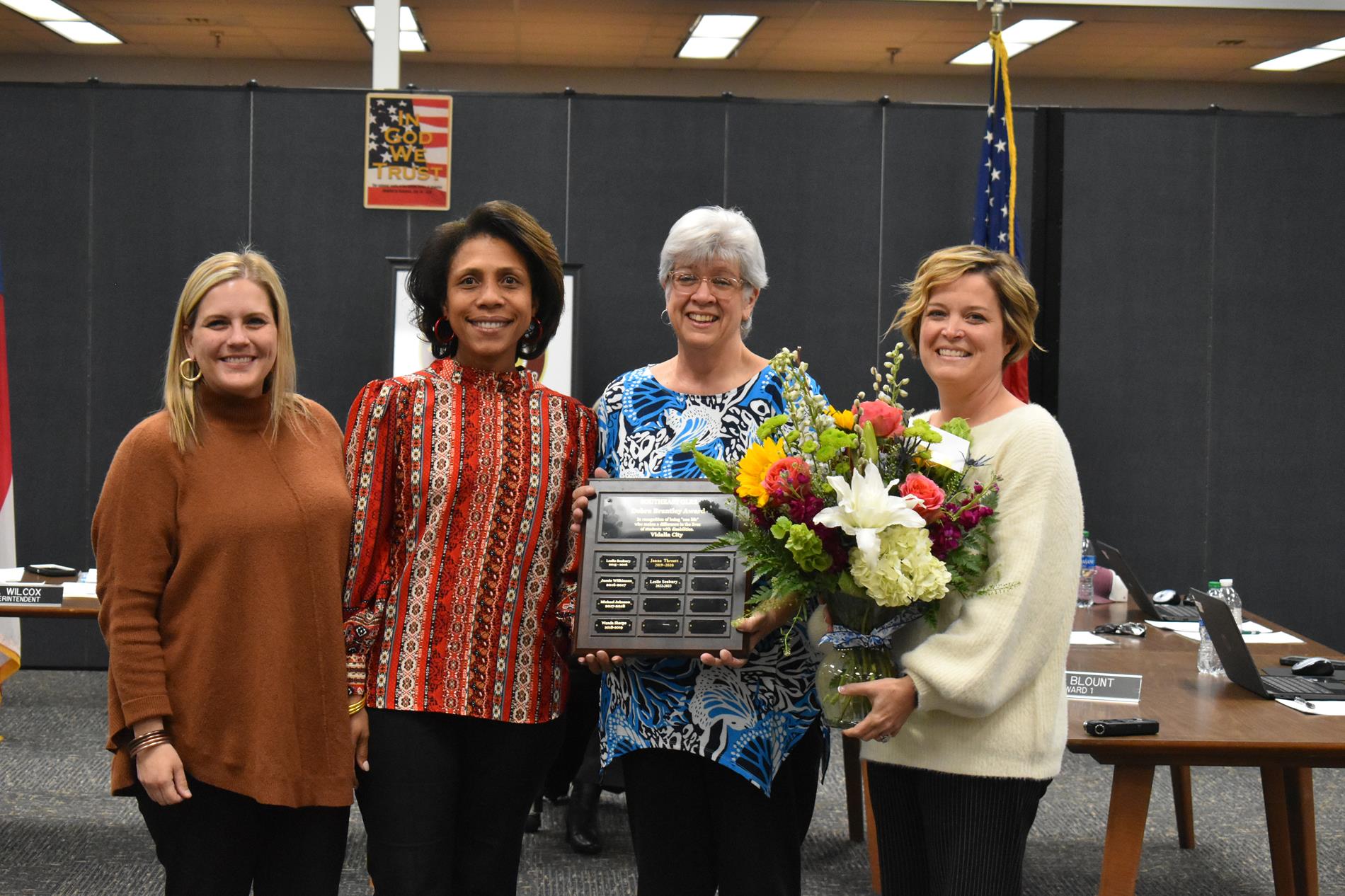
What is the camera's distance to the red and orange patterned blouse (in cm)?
185

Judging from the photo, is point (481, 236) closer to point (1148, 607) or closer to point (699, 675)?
point (699, 675)

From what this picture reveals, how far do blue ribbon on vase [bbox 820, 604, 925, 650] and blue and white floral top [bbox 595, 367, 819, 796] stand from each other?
176 millimetres

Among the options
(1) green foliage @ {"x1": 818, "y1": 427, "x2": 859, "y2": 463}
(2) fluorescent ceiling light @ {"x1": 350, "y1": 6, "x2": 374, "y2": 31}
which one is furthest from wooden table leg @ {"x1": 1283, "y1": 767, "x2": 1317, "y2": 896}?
(2) fluorescent ceiling light @ {"x1": 350, "y1": 6, "x2": 374, "y2": 31}

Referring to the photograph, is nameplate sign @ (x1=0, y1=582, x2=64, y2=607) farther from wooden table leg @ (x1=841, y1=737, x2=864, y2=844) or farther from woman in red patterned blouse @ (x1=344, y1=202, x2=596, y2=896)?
wooden table leg @ (x1=841, y1=737, x2=864, y2=844)

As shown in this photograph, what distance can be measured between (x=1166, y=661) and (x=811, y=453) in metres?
1.87

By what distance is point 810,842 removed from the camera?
377cm

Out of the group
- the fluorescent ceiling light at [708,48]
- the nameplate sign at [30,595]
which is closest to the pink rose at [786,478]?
the nameplate sign at [30,595]

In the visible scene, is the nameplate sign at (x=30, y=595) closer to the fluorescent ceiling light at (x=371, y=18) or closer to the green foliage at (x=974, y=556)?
the green foliage at (x=974, y=556)

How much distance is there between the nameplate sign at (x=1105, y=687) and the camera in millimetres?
2598

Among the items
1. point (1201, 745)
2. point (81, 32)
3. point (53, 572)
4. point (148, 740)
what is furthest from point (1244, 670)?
point (81, 32)

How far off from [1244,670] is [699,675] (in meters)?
1.49

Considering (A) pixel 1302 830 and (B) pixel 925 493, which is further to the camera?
(A) pixel 1302 830

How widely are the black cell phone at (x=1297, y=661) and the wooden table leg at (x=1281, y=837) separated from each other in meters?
0.27

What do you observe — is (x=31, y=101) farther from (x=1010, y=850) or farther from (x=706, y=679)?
(x=1010, y=850)
